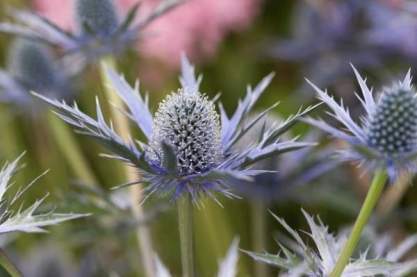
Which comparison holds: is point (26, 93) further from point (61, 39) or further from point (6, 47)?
point (6, 47)

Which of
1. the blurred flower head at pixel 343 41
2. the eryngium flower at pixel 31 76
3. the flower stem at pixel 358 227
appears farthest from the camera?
the blurred flower head at pixel 343 41

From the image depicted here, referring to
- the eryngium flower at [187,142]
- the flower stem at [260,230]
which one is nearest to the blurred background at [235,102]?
the flower stem at [260,230]

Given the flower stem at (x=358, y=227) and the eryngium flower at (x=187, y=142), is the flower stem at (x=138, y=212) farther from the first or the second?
the flower stem at (x=358, y=227)

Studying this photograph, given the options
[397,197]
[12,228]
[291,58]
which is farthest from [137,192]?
[291,58]

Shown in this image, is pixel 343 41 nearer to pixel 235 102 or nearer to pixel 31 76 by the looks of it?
pixel 235 102

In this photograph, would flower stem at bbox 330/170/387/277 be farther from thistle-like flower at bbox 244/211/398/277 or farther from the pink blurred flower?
the pink blurred flower

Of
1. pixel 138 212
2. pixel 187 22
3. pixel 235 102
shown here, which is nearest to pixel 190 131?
pixel 138 212

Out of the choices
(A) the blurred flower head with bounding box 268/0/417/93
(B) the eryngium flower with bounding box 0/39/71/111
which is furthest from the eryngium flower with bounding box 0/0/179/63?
(A) the blurred flower head with bounding box 268/0/417/93
